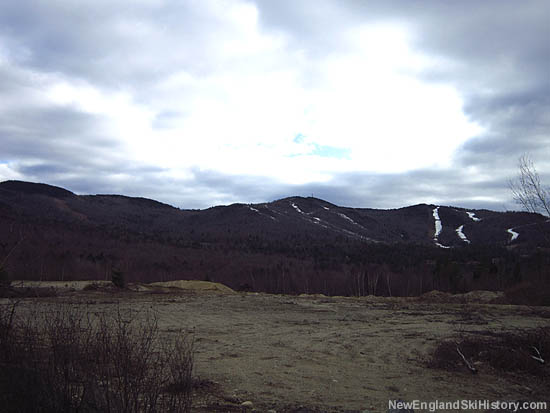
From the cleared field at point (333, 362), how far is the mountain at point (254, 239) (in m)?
4.71

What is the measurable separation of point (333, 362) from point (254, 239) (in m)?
93.9

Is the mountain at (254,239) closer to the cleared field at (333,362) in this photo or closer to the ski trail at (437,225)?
the ski trail at (437,225)

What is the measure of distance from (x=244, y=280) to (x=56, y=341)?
189ft

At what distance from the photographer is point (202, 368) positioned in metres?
10.3

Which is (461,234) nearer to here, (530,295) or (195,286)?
(530,295)

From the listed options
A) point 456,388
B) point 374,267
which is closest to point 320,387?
point 456,388

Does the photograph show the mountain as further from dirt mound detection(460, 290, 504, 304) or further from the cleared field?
dirt mound detection(460, 290, 504, 304)

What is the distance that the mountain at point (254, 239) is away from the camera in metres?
57.5

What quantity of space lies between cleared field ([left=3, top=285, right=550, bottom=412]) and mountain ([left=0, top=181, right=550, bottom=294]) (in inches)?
186

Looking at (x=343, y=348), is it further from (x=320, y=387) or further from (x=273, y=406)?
(x=273, y=406)

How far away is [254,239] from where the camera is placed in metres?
105

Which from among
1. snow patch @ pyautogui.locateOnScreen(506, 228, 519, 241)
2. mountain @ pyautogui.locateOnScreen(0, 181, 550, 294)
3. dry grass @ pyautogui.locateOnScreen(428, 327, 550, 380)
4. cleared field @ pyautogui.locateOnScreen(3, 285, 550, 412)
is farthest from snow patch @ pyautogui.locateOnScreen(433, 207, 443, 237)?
dry grass @ pyautogui.locateOnScreen(428, 327, 550, 380)

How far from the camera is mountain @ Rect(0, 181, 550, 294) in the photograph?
5750 centimetres

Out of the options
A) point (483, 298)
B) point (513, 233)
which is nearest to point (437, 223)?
point (513, 233)
